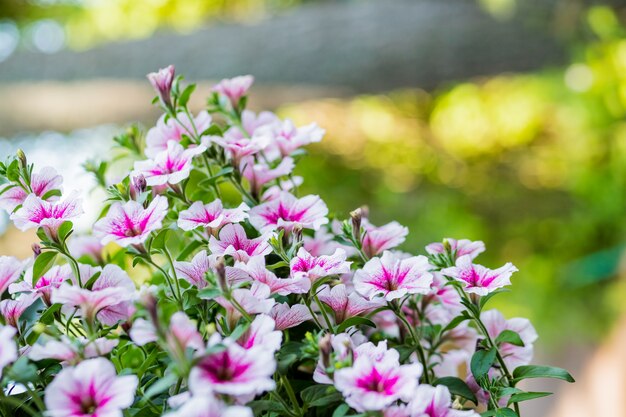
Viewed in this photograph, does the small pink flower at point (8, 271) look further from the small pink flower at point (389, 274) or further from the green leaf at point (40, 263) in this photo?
the small pink flower at point (389, 274)

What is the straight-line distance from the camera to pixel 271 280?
36cm

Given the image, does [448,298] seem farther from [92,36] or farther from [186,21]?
[92,36]

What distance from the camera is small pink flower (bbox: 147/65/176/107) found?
1.50 feet

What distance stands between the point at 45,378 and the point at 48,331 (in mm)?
57

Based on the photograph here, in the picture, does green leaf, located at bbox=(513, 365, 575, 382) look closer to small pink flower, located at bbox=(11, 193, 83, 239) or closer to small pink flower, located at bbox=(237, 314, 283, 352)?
small pink flower, located at bbox=(237, 314, 283, 352)

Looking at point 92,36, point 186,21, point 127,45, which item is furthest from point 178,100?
point 92,36

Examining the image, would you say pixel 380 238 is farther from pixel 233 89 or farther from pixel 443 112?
pixel 443 112

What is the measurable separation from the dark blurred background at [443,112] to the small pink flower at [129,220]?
954 millimetres

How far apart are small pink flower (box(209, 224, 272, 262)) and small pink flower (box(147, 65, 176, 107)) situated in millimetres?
117

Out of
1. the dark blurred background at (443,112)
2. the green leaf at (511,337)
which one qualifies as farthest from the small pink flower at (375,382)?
the dark blurred background at (443,112)

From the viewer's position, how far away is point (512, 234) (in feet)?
7.17

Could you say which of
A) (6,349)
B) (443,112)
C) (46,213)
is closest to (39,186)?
(46,213)

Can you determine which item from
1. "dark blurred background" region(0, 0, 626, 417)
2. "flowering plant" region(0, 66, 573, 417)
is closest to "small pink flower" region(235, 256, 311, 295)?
"flowering plant" region(0, 66, 573, 417)

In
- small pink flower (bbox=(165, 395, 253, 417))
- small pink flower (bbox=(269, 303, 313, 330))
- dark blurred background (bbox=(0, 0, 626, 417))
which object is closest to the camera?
small pink flower (bbox=(165, 395, 253, 417))
